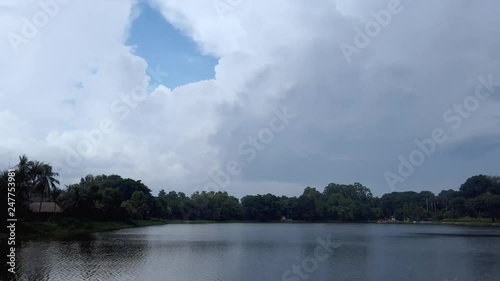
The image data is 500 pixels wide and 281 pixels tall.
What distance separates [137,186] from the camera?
11631 cm

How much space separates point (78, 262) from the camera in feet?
94.4

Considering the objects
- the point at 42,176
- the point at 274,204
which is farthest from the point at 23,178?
the point at 274,204

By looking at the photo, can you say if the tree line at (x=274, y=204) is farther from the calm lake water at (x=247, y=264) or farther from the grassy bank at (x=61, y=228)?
the calm lake water at (x=247, y=264)

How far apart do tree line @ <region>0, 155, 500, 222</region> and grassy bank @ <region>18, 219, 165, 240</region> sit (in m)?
2.98

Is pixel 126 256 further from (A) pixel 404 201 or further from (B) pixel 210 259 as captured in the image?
(A) pixel 404 201

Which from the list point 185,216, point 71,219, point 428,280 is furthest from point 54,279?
point 185,216

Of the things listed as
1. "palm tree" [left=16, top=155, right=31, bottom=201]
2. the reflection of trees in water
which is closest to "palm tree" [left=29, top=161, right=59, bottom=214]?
"palm tree" [left=16, top=155, right=31, bottom=201]

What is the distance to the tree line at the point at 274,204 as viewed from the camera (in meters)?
75.7

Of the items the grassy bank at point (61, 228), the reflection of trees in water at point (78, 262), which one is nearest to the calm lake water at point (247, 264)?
the reflection of trees in water at point (78, 262)

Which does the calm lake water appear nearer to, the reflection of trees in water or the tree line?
the reflection of trees in water

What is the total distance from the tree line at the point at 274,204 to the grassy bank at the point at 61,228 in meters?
2.98

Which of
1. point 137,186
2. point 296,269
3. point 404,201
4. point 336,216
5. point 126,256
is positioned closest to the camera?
Result: point 296,269

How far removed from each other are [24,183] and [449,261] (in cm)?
4666

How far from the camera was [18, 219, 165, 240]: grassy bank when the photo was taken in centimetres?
4628
